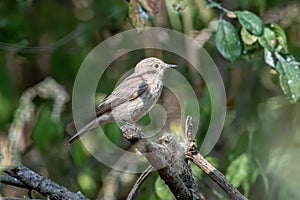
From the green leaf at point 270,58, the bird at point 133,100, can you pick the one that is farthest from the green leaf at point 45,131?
the green leaf at point 270,58

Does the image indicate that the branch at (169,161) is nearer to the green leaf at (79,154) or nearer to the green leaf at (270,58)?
the green leaf at (270,58)

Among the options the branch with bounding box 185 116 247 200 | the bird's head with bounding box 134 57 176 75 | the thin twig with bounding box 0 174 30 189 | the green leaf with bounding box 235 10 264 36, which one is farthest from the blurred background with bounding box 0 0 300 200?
the branch with bounding box 185 116 247 200

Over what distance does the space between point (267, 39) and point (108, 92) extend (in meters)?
1.32

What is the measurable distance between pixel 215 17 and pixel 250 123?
0.63 meters

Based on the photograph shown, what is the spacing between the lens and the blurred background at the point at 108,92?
4.14 m

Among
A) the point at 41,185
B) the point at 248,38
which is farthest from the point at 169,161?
the point at 248,38

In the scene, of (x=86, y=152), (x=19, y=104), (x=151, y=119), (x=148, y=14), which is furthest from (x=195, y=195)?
(x=19, y=104)

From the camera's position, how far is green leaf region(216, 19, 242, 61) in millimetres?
3197

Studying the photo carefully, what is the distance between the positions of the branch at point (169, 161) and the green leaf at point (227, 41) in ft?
3.45

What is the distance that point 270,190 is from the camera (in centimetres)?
459

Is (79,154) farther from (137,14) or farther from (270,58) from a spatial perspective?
(270,58)

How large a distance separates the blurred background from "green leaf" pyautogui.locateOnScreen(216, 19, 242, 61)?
0.74 meters

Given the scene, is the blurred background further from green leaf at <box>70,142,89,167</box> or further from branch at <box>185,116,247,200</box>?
branch at <box>185,116,247,200</box>

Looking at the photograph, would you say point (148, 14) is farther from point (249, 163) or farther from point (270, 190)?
point (270, 190)
